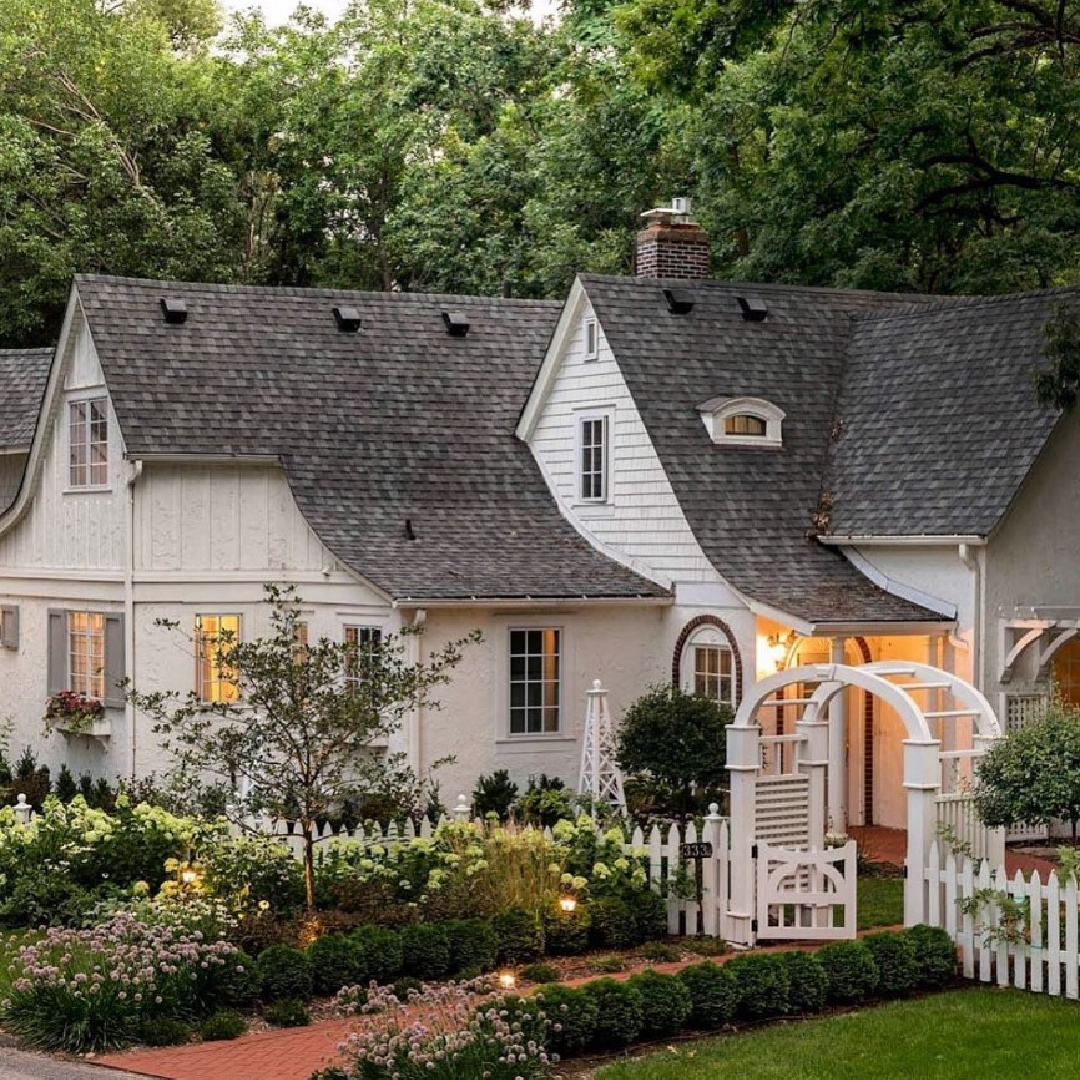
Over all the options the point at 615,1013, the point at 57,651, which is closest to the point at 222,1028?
the point at 615,1013

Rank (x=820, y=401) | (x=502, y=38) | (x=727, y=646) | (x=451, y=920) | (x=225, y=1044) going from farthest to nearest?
(x=502, y=38) → (x=820, y=401) → (x=727, y=646) → (x=451, y=920) → (x=225, y=1044)

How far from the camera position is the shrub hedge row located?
14.9 m

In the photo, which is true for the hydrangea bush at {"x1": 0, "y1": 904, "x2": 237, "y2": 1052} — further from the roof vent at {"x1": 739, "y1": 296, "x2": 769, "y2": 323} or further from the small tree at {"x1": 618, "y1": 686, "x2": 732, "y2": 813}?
the roof vent at {"x1": 739, "y1": 296, "x2": 769, "y2": 323}

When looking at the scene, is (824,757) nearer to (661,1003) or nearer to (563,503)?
(661,1003)

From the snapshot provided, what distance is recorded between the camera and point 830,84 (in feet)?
88.1

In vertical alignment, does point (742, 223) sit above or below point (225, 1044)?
above

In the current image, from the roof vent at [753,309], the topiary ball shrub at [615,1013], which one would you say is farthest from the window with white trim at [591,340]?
the topiary ball shrub at [615,1013]

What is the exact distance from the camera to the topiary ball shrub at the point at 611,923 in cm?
1875

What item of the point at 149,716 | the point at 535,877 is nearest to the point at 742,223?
the point at 149,716

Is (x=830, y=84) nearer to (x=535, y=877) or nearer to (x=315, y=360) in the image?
(x=315, y=360)

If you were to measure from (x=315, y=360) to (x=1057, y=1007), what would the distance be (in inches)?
620

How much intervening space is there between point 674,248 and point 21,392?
10889 mm

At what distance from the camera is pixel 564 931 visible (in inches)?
723

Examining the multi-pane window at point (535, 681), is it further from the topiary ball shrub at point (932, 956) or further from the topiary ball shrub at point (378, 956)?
the topiary ball shrub at point (932, 956)
